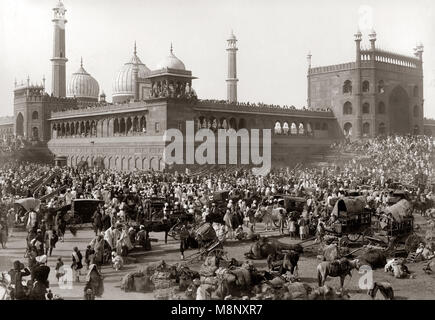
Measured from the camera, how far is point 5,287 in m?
9.96

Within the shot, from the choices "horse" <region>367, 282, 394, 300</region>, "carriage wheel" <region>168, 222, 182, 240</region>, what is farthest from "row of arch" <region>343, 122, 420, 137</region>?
"horse" <region>367, 282, 394, 300</region>

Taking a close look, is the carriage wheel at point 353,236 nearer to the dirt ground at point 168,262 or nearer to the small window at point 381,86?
the dirt ground at point 168,262

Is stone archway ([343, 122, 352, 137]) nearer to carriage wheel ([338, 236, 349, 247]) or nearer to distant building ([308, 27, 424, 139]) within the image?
distant building ([308, 27, 424, 139])

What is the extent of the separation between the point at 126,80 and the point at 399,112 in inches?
1187

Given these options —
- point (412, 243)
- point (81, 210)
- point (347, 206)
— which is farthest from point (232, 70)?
point (412, 243)

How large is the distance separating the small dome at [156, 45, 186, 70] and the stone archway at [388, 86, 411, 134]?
85.9 ft

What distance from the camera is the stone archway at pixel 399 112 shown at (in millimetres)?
53938

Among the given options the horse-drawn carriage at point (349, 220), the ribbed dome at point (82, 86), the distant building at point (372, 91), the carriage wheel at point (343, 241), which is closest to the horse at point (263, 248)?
the carriage wheel at point (343, 241)

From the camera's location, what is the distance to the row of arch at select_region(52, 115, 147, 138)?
40406 mm

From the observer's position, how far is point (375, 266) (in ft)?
42.4

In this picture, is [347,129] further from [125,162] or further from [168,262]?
[168,262]

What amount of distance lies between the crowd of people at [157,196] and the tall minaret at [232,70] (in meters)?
21.8
